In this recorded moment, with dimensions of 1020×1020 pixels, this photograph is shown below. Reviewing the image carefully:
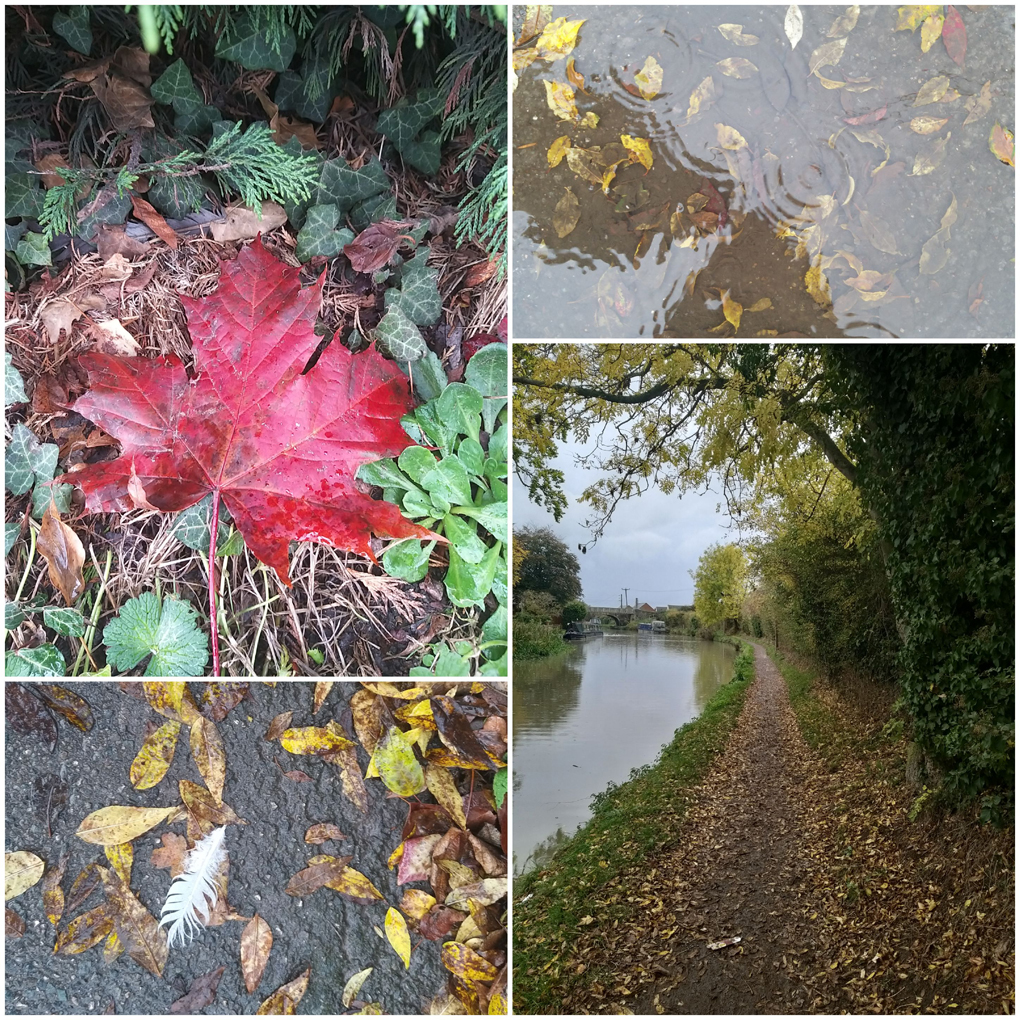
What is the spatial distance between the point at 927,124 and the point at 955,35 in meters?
0.18

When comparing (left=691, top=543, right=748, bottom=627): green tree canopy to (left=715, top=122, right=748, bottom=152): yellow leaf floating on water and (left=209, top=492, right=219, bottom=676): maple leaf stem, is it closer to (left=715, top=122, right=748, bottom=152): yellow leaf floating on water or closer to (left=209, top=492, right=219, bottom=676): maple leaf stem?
(left=715, top=122, right=748, bottom=152): yellow leaf floating on water

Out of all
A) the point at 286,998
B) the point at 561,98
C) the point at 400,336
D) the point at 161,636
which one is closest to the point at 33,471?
the point at 161,636

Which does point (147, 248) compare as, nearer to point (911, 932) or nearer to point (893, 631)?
point (893, 631)

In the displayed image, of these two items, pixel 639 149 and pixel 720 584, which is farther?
pixel 720 584

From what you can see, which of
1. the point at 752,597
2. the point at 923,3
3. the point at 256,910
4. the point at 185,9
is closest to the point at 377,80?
the point at 185,9

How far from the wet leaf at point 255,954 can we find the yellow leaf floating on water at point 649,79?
1750mm

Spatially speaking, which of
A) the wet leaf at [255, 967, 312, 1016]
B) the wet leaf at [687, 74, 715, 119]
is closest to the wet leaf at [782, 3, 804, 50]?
the wet leaf at [687, 74, 715, 119]

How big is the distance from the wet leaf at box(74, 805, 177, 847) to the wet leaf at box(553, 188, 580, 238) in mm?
1346

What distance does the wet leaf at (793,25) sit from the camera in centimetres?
125

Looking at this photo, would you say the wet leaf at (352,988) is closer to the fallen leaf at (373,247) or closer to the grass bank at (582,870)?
the grass bank at (582,870)

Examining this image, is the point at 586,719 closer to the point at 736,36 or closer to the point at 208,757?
the point at 208,757

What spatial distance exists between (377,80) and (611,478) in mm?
913

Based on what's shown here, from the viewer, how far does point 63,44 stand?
1319 millimetres

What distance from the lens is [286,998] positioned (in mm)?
1265
